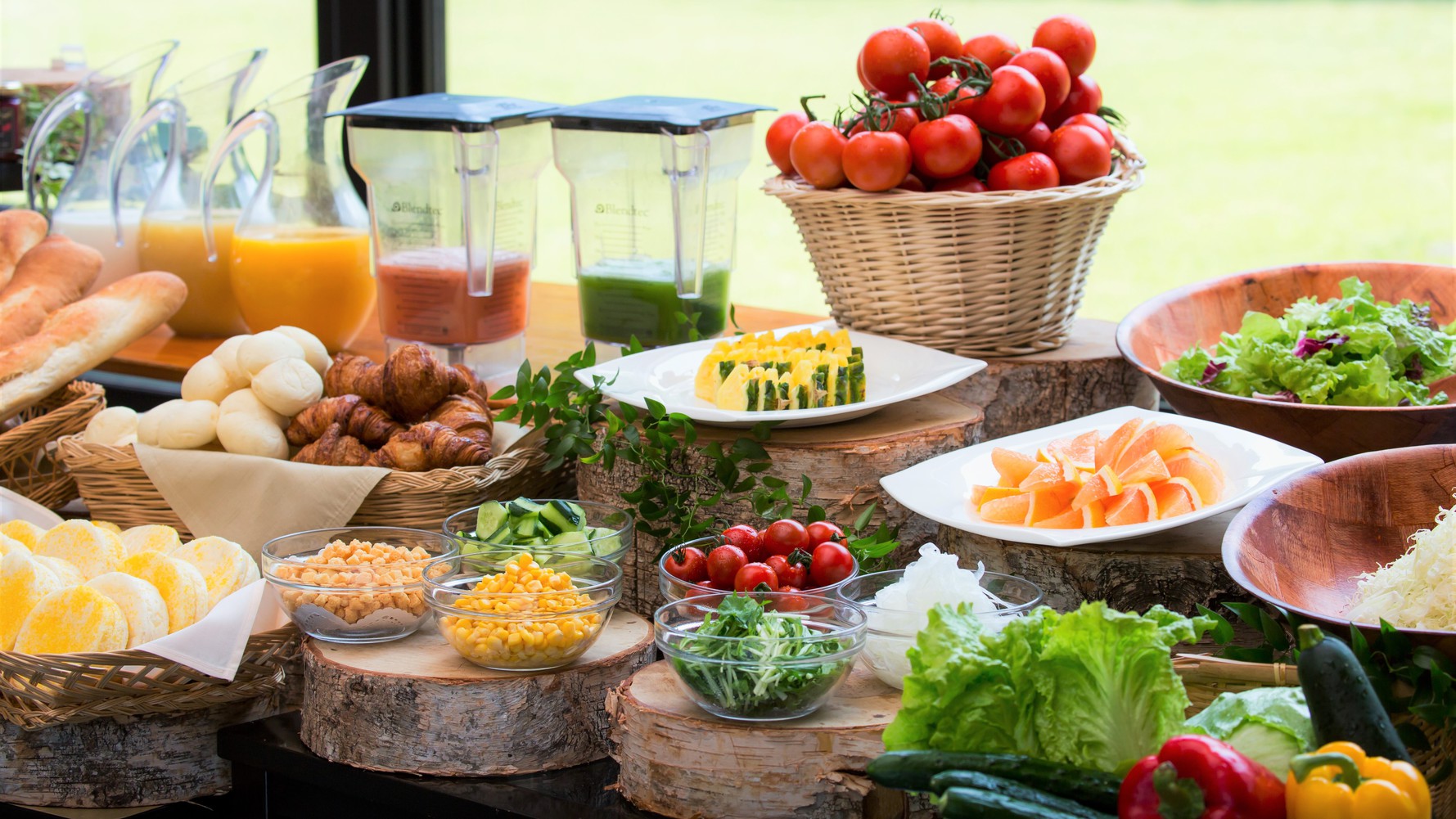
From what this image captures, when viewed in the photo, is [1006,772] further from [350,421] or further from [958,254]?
[350,421]

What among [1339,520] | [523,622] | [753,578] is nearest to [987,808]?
[753,578]

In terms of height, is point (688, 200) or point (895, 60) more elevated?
point (895, 60)

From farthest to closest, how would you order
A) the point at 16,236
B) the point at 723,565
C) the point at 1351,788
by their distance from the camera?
the point at 16,236
the point at 723,565
the point at 1351,788

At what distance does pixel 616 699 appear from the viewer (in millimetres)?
1288

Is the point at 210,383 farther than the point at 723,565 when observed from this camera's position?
Yes

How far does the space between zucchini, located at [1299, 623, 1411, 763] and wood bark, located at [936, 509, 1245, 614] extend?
1.43 ft

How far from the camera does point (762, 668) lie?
3.89 ft

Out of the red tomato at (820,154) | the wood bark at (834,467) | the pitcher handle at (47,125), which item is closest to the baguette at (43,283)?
the pitcher handle at (47,125)

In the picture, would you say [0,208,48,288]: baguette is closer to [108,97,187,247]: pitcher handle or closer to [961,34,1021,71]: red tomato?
[108,97,187,247]: pitcher handle

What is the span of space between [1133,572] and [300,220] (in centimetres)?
147

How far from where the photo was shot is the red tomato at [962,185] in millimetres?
1811

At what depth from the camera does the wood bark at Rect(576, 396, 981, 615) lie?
5.26 feet

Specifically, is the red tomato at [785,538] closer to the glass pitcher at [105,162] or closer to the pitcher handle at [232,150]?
the pitcher handle at [232,150]

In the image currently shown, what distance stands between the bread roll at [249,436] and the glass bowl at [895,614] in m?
0.82
